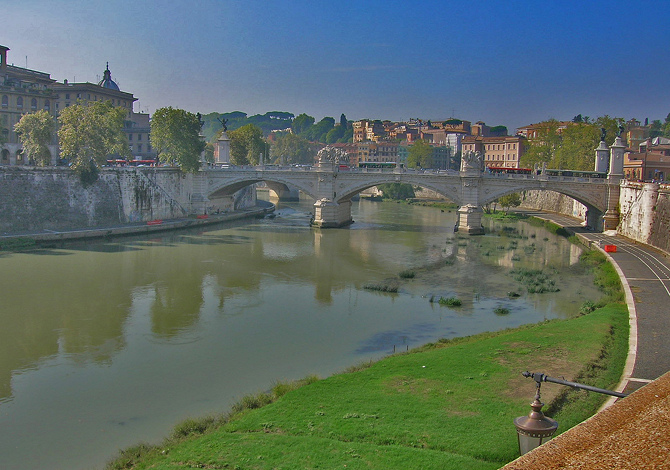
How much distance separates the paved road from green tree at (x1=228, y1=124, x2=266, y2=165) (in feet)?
126

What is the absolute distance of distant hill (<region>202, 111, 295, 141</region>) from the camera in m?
167

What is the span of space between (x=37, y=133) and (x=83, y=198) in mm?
6249

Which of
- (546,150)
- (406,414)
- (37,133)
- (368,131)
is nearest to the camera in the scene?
(406,414)

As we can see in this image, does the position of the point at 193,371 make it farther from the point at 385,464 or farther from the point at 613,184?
the point at 613,184

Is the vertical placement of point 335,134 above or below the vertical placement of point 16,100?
above

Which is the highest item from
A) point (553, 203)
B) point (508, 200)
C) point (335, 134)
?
point (335, 134)

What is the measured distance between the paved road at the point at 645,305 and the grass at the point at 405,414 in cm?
44

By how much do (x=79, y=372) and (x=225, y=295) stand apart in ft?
27.0

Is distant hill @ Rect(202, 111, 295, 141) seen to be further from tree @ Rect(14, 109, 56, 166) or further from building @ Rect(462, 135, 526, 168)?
tree @ Rect(14, 109, 56, 166)

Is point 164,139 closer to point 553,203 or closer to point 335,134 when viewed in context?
point 553,203

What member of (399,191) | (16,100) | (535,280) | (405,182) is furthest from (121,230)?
(399,191)

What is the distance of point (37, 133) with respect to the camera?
3950 cm

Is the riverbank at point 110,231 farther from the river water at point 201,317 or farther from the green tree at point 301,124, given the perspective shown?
the green tree at point 301,124

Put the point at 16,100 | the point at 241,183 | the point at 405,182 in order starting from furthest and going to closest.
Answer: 1. the point at 16,100
2. the point at 241,183
3. the point at 405,182
